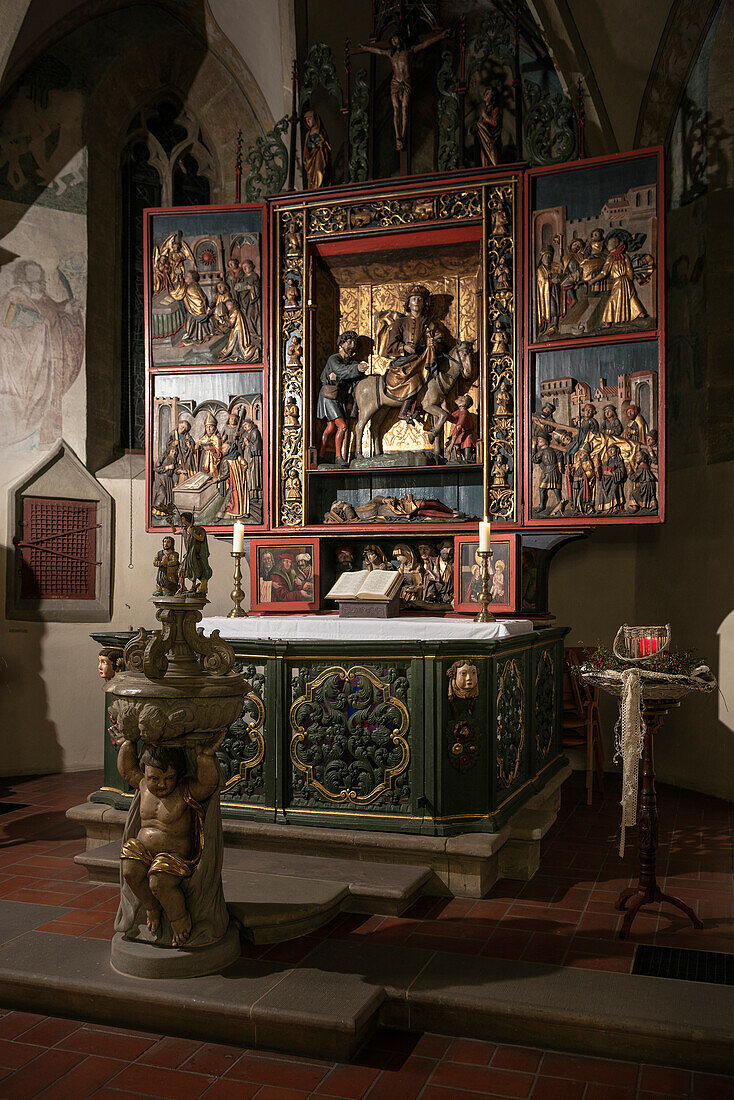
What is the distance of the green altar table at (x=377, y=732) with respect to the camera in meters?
5.11

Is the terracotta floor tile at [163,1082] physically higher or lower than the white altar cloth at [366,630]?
lower

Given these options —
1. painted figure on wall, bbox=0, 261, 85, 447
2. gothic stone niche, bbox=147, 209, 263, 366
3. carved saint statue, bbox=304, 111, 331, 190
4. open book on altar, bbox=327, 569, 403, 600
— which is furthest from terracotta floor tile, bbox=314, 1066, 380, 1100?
painted figure on wall, bbox=0, 261, 85, 447

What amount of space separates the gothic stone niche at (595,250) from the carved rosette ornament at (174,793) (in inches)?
161

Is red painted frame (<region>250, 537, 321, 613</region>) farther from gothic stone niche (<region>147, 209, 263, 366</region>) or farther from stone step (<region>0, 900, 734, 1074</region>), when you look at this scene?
stone step (<region>0, 900, 734, 1074</region>)

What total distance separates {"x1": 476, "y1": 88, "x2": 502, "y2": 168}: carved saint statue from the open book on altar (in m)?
3.27

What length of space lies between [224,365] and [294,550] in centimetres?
163

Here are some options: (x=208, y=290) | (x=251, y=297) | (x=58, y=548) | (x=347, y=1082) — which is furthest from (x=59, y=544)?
(x=347, y=1082)

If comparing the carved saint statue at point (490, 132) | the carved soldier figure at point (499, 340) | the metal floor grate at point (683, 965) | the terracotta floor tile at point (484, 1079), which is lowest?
the terracotta floor tile at point (484, 1079)

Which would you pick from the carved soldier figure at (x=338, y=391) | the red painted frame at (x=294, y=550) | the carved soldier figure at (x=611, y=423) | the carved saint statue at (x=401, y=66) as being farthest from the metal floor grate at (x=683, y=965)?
the carved saint statue at (x=401, y=66)

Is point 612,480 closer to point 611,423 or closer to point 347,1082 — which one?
point 611,423

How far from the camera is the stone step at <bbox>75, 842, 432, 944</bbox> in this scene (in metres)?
4.18

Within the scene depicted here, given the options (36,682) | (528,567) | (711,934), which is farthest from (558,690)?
(36,682)

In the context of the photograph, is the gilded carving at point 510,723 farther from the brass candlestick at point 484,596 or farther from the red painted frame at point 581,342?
the red painted frame at point 581,342

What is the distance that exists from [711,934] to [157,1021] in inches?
99.6
